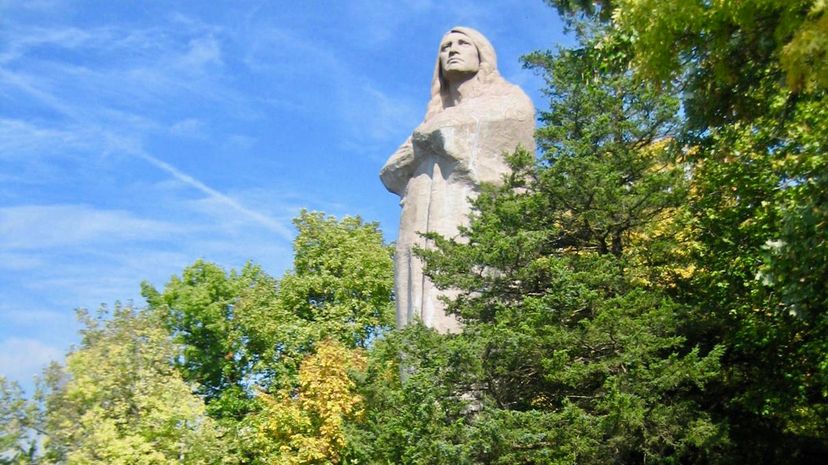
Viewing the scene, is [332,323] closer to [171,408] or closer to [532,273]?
[171,408]

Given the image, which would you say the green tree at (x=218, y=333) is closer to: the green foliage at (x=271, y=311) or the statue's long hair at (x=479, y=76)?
the green foliage at (x=271, y=311)

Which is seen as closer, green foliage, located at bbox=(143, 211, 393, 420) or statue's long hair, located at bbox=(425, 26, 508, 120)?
statue's long hair, located at bbox=(425, 26, 508, 120)

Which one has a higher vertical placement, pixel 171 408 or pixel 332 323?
pixel 332 323

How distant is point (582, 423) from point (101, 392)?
10354 millimetres

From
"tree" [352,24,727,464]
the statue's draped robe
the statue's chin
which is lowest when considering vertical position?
"tree" [352,24,727,464]

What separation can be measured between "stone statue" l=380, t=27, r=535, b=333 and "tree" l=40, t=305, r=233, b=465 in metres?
4.45

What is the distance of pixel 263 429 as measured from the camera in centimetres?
1950

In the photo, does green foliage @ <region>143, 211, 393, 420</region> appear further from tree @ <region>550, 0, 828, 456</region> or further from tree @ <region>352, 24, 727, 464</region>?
tree @ <region>550, 0, 828, 456</region>

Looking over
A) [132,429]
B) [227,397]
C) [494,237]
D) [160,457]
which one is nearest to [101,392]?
[132,429]

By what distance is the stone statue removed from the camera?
16.2m

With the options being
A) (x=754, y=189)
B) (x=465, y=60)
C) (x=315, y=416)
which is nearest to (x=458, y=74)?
(x=465, y=60)

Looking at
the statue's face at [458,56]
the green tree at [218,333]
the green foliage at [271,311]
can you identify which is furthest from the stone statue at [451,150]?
the green tree at [218,333]

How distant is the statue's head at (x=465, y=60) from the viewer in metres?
17.1

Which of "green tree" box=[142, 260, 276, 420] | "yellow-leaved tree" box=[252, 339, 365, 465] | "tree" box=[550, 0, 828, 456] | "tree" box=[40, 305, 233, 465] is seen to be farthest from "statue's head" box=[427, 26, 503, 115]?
"green tree" box=[142, 260, 276, 420]
